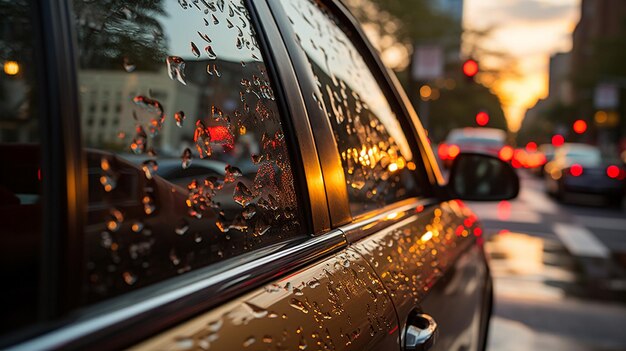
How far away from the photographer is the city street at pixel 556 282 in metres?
5.14

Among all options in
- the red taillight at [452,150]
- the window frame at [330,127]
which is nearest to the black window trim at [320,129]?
the window frame at [330,127]

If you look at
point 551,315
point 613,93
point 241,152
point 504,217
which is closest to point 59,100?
point 241,152

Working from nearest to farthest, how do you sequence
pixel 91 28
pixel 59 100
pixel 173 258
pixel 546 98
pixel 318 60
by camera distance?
1. pixel 59 100
2. pixel 91 28
3. pixel 173 258
4. pixel 318 60
5. pixel 546 98

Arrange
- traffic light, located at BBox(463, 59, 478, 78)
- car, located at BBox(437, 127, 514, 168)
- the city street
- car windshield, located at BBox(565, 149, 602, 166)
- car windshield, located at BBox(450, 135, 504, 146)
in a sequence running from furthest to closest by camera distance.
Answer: car windshield, located at BBox(450, 135, 504, 146), car, located at BBox(437, 127, 514, 168), car windshield, located at BBox(565, 149, 602, 166), traffic light, located at BBox(463, 59, 478, 78), the city street

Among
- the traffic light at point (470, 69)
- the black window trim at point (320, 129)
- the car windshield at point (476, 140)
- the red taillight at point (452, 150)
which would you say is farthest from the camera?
the car windshield at point (476, 140)

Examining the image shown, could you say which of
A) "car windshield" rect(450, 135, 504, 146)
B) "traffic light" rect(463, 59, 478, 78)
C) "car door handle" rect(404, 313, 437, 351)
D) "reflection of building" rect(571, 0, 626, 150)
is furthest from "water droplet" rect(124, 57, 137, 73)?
"reflection of building" rect(571, 0, 626, 150)

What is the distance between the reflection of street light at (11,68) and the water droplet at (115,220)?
22cm

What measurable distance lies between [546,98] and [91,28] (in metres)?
187

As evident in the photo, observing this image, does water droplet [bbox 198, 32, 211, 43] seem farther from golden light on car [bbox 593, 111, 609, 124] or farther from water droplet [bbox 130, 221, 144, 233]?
golden light on car [bbox 593, 111, 609, 124]

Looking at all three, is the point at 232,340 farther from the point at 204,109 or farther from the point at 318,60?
the point at 318,60

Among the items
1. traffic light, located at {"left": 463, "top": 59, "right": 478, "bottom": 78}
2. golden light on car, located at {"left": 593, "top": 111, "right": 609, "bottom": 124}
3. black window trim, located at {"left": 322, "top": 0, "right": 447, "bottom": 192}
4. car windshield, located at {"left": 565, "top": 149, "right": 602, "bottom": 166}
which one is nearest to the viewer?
black window trim, located at {"left": 322, "top": 0, "right": 447, "bottom": 192}

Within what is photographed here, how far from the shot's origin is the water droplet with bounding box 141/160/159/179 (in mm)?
1052

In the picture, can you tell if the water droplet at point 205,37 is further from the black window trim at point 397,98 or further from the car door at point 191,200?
the black window trim at point 397,98

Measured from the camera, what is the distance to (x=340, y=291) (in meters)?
1.44
